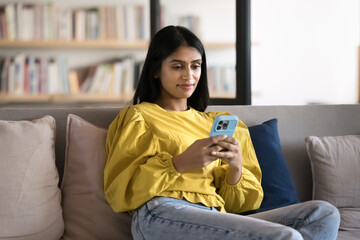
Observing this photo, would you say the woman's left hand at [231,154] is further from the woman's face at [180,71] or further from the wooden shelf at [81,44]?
the wooden shelf at [81,44]

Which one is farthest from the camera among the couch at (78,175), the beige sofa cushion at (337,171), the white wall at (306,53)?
the white wall at (306,53)

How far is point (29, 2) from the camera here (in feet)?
13.7

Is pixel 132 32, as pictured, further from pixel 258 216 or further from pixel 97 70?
pixel 258 216

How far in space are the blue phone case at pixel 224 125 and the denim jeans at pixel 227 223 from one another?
0.79 feet

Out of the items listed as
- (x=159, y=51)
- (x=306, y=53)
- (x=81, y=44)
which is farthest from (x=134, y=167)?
(x=81, y=44)

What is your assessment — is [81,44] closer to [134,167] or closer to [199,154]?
[134,167]

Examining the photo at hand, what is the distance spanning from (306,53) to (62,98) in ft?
6.81

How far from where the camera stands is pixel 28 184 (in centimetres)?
151

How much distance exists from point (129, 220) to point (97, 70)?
8.84ft

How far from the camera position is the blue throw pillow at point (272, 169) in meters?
1.73

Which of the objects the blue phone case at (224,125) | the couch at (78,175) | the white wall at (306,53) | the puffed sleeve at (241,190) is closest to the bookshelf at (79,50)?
the white wall at (306,53)

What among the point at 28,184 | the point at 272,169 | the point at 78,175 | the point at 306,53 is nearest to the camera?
the point at 28,184

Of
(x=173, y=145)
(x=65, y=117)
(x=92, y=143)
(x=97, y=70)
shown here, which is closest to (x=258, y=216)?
(x=173, y=145)

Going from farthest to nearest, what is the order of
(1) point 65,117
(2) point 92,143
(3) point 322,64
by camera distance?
(3) point 322,64, (1) point 65,117, (2) point 92,143
